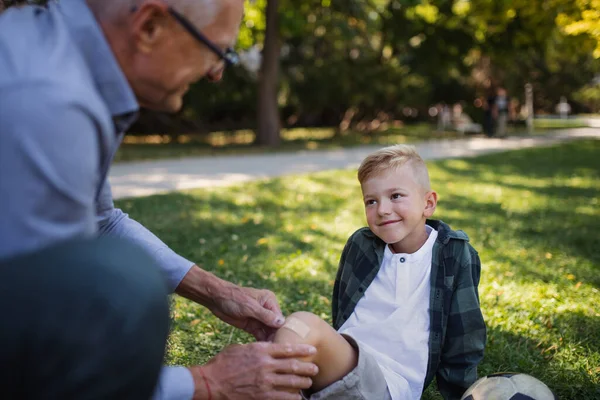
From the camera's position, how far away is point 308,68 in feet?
74.0

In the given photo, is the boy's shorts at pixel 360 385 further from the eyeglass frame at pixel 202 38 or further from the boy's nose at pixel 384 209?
the eyeglass frame at pixel 202 38

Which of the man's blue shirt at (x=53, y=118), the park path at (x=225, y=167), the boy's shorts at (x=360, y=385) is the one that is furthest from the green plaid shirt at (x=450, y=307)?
the park path at (x=225, y=167)

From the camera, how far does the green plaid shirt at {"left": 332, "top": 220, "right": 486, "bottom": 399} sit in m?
2.58

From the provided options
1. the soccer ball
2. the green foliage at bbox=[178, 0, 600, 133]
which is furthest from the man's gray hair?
the green foliage at bbox=[178, 0, 600, 133]

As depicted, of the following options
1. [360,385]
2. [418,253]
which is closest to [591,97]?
[418,253]

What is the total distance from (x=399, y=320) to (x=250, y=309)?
0.71 metres

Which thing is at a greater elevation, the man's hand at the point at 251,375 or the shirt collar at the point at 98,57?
the shirt collar at the point at 98,57

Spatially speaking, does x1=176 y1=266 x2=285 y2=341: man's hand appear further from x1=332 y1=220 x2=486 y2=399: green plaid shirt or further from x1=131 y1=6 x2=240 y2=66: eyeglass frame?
x1=131 y1=6 x2=240 y2=66: eyeglass frame

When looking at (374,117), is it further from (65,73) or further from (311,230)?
(65,73)

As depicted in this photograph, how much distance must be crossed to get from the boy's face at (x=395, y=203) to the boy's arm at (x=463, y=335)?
266 millimetres

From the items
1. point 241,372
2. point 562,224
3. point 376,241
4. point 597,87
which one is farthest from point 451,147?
point 597,87

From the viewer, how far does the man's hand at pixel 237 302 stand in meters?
2.13

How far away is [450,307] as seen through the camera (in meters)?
2.61

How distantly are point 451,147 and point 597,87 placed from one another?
31.1m
